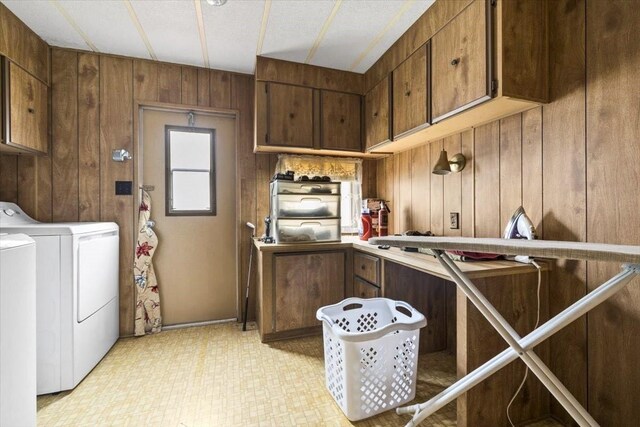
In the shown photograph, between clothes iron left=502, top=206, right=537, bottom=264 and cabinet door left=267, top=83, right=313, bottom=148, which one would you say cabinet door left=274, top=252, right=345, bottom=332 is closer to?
cabinet door left=267, top=83, right=313, bottom=148

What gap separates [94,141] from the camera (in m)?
2.45

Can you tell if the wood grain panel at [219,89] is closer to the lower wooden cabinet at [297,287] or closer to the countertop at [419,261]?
the countertop at [419,261]

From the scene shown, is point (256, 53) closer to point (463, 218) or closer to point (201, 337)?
point (463, 218)

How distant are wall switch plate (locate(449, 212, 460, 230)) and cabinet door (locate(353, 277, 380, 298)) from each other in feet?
2.32

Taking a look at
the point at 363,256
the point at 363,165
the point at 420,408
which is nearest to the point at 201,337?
the point at 363,256

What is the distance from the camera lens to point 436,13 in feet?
5.89

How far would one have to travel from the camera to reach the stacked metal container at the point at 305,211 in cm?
234

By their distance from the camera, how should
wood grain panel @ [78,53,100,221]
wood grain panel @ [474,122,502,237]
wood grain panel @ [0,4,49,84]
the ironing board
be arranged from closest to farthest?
the ironing board
wood grain panel @ [474,122,502,237]
wood grain panel @ [0,4,49,84]
wood grain panel @ [78,53,100,221]

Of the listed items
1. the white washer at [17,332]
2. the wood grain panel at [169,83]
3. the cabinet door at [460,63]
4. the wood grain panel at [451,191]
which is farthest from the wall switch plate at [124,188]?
the wood grain panel at [451,191]

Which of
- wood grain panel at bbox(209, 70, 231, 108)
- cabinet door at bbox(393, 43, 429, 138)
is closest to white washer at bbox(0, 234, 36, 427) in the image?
wood grain panel at bbox(209, 70, 231, 108)

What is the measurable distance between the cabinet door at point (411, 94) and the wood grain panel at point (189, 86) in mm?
1794

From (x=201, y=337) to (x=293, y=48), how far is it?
2.54 m

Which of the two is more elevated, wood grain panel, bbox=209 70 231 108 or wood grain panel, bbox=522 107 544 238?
wood grain panel, bbox=209 70 231 108

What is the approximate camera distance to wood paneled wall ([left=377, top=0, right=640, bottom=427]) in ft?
4.04
